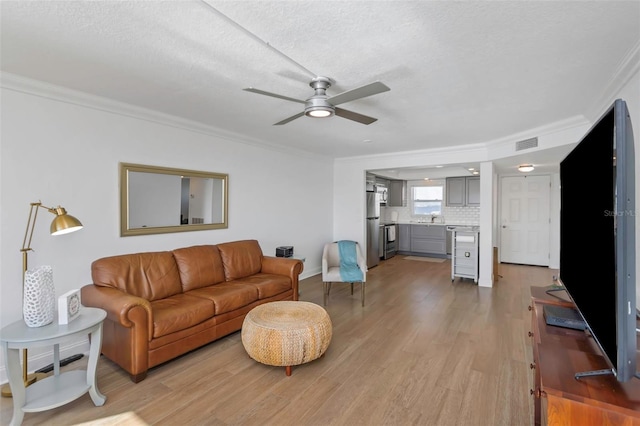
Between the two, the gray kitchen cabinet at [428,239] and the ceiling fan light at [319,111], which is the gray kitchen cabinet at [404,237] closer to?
the gray kitchen cabinet at [428,239]

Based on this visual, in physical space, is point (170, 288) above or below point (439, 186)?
below

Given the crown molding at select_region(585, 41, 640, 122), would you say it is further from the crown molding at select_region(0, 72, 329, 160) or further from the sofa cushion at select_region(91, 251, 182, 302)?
the sofa cushion at select_region(91, 251, 182, 302)

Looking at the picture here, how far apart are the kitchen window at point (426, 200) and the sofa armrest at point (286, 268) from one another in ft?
18.4

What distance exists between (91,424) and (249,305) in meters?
1.62

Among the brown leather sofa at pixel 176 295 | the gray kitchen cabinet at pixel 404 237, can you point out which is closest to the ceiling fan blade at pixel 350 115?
the brown leather sofa at pixel 176 295

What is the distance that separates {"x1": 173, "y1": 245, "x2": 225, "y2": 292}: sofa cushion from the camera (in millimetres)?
3438

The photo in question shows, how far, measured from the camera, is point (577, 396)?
1022 millimetres

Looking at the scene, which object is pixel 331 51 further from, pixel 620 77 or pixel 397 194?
pixel 397 194

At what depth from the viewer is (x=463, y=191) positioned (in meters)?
7.69

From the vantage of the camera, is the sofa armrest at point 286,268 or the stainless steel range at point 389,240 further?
the stainless steel range at point 389,240

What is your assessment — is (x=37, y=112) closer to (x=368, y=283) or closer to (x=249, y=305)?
(x=249, y=305)

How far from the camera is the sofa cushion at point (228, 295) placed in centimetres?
310

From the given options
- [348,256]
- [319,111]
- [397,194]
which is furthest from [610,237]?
[397,194]

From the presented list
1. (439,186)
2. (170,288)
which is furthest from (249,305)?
(439,186)
